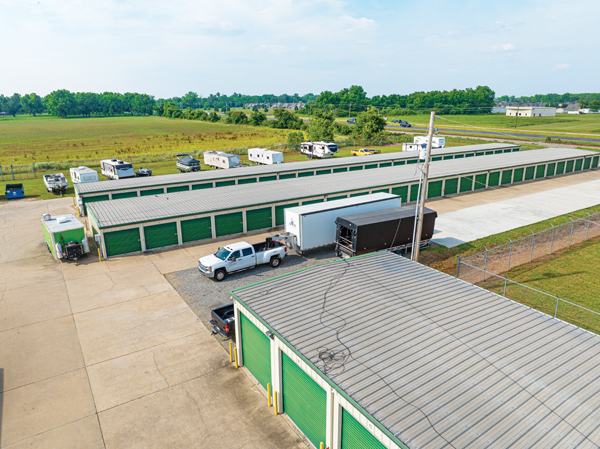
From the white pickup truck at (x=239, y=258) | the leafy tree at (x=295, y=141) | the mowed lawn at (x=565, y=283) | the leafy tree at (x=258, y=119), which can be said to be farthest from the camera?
the leafy tree at (x=258, y=119)

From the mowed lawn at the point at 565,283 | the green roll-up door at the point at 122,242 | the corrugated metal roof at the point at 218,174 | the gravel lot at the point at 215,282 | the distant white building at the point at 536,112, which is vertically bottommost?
the gravel lot at the point at 215,282

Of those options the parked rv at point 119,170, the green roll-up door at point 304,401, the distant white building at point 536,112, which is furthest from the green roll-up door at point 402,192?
the distant white building at point 536,112

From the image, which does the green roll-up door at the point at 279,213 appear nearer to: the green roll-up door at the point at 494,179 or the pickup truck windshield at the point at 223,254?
the pickup truck windshield at the point at 223,254

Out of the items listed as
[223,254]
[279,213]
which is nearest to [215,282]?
[223,254]

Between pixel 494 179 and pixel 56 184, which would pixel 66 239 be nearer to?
pixel 56 184

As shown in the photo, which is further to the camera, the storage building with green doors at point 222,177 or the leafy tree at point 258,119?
the leafy tree at point 258,119

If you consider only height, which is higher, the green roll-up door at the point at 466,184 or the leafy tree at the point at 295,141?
the leafy tree at the point at 295,141
